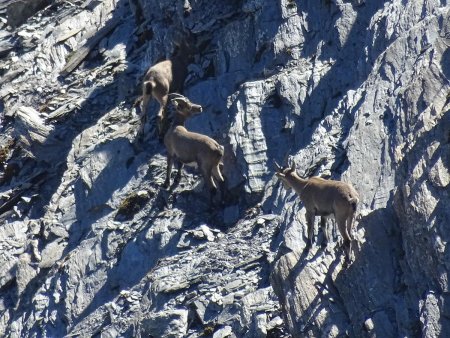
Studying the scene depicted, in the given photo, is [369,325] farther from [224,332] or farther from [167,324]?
[167,324]

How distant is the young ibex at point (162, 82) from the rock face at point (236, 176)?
10.4 inches

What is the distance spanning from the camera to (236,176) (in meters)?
28.6

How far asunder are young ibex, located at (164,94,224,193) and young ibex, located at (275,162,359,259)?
10.1ft

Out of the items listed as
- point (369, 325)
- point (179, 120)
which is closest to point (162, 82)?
point (179, 120)

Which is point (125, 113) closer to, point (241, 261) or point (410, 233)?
point (241, 261)

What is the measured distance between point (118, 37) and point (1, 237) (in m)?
6.63

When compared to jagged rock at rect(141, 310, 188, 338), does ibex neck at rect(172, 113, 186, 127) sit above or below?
above

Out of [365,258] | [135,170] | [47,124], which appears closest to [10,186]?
[47,124]

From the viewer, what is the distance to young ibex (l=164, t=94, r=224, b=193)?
28406mm

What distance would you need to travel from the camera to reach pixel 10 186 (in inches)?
1305

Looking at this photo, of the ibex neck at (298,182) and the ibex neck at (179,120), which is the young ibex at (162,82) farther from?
the ibex neck at (298,182)

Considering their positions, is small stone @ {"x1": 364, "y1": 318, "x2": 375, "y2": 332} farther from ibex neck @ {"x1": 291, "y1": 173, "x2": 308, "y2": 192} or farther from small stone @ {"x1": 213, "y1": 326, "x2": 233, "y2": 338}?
ibex neck @ {"x1": 291, "y1": 173, "x2": 308, "y2": 192}

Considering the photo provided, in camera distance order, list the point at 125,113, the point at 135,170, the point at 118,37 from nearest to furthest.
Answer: the point at 135,170 < the point at 125,113 < the point at 118,37

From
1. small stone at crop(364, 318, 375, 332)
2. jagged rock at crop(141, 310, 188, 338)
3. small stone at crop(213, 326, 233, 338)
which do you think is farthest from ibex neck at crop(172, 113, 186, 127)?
small stone at crop(364, 318, 375, 332)
